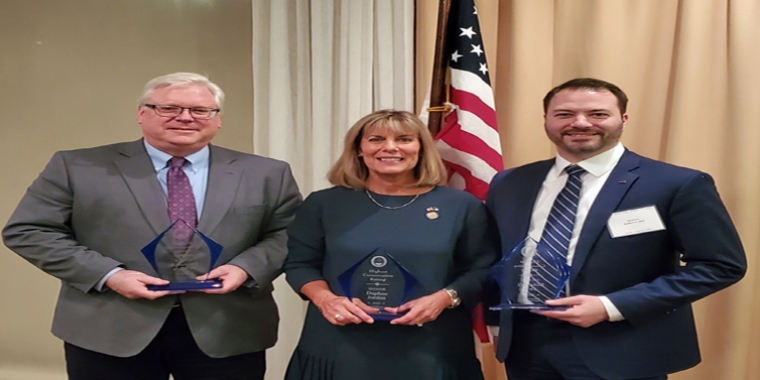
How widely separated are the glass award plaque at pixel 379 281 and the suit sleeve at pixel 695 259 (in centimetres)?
54

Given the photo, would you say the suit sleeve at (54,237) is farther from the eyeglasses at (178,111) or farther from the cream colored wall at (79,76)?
the cream colored wall at (79,76)

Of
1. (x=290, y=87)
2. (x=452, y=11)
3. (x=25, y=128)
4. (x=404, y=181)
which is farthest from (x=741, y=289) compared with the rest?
(x=25, y=128)

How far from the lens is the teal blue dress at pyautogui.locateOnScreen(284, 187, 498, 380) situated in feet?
5.29

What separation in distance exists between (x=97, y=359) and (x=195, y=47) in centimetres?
182

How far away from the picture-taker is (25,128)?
308 centimetres

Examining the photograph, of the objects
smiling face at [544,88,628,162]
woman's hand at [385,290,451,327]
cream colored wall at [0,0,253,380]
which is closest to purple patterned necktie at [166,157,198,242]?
woman's hand at [385,290,451,327]

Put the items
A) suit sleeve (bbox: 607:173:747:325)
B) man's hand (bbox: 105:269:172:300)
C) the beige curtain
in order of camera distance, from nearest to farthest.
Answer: suit sleeve (bbox: 607:173:747:325) < man's hand (bbox: 105:269:172:300) < the beige curtain

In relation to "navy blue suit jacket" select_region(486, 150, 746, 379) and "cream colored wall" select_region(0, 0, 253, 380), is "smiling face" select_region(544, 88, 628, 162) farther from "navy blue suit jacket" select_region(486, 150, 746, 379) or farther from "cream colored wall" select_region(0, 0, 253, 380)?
"cream colored wall" select_region(0, 0, 253, 380)

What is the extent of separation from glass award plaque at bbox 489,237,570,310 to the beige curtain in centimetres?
88

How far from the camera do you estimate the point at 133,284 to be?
1.55 meters

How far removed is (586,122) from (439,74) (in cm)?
82

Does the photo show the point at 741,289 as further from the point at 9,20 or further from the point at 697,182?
the point at 9,20

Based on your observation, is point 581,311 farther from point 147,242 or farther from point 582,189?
point 147,242

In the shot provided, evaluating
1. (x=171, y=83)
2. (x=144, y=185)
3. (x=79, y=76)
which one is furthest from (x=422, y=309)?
(x=79, y=76)
